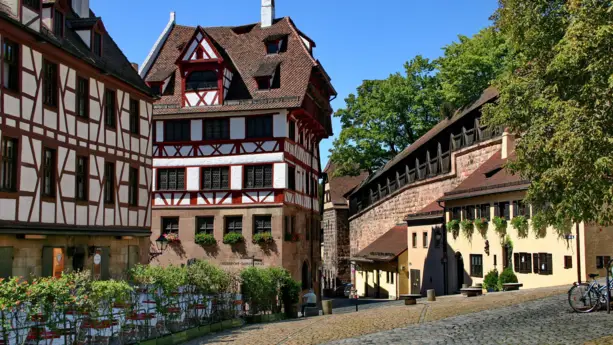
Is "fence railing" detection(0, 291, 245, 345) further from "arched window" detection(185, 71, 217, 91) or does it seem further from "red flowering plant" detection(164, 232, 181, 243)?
"arched window" detection(185, 71, 217, 91)

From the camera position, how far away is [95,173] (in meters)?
25.5

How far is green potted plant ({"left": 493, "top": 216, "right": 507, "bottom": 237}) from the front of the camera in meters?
33.0

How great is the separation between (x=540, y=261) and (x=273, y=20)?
21.1m

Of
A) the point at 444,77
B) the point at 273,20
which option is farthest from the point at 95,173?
the point at 444,77

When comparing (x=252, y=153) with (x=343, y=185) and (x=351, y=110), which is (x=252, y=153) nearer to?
(x=351, y=110)

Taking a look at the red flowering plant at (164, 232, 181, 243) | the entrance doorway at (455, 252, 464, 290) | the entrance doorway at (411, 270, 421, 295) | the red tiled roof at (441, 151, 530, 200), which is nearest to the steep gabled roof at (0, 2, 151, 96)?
the red flowering plant at (164, 232, 181, 243)

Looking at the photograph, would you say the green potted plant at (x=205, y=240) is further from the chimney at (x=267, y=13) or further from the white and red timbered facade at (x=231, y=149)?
the chimney at (x=267, y=13)

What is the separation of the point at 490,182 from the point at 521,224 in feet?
12.5

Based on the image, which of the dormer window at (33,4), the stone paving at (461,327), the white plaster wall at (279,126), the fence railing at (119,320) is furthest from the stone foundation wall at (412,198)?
the dormer window at (33,4)

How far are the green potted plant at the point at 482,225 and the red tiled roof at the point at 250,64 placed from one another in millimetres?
9752

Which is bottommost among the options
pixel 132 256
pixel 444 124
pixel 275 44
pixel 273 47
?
pixel 132 256

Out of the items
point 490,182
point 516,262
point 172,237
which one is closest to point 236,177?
point 172,237

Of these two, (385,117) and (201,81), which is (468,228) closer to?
(201,81)

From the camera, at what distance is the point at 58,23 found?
24.5 meters
